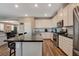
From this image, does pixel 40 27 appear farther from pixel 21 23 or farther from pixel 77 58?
pixel 77 58

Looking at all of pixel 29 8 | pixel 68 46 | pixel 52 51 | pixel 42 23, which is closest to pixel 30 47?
pixel 68 46

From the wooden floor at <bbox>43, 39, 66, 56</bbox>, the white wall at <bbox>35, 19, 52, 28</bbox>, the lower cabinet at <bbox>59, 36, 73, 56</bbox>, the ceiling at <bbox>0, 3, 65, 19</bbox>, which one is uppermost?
the ceiling at <bbox>0, 3, 65, 19</bbox>

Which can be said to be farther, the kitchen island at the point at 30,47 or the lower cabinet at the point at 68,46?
the lower cabinet at the point at 68,46

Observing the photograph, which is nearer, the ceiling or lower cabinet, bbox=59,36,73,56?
lower cabinet, bbox=59,36,73,56

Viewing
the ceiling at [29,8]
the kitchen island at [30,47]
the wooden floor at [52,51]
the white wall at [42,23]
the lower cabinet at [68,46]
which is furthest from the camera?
the white wall at [42,23]

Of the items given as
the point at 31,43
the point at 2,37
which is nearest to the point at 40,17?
the point at 2,37

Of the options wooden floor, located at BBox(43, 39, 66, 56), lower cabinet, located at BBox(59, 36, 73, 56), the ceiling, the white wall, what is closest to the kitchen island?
lower cabinet, located at BBox(59, 36, 73, 56)

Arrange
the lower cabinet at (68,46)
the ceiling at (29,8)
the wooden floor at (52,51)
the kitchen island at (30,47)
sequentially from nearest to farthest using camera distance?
the kitchen island at (30,47)
the lower cabinet at (68,46)
the wooden floor at (52,51)
the ceiling at (29,8)

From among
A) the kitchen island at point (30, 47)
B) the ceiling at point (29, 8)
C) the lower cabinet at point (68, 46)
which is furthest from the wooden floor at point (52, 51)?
the ceiling at point (29, 8)

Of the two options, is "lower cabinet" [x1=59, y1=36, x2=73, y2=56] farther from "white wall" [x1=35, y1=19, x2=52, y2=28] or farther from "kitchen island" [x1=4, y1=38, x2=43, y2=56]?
"white wall" [x1=35, y1=19, x2=52, y2=28]

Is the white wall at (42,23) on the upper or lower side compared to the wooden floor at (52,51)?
upper

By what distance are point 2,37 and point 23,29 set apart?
267cm

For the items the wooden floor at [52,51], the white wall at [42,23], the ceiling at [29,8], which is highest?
the ceiling at [29,8]

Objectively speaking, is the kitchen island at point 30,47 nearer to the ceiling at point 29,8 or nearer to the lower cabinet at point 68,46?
the lower cabinet at point 68,46
